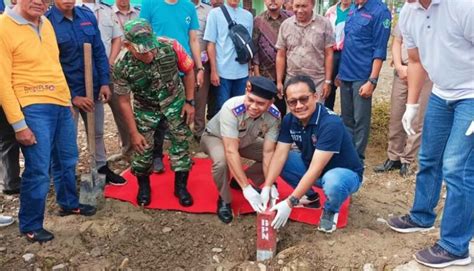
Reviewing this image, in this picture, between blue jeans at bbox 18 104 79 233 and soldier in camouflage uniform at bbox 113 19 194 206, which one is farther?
soldier in camouflage uniform at bbox 113 19 194 206

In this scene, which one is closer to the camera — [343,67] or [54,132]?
[54,132]

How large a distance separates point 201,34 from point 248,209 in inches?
82.5

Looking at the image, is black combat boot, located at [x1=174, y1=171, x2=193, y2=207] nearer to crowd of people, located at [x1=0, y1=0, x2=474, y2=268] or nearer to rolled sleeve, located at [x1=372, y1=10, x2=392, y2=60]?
crowd of people, located at [x1=0, y1=0, x2=474, y2=268]

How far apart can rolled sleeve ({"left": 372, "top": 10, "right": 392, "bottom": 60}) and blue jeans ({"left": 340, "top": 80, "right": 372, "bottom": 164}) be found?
0.31 metres

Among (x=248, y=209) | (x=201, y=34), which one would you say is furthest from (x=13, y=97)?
(x=201, y=34)

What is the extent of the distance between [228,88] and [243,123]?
4.54 ft

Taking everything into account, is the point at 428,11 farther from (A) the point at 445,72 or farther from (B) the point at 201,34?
(B) the point at 201,34

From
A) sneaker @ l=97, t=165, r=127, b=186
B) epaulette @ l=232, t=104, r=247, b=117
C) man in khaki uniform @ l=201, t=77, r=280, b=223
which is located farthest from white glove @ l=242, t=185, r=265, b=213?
sneaker @ l=97, t=165, r=127, b=186

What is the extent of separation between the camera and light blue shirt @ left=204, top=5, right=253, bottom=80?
4.55 meters

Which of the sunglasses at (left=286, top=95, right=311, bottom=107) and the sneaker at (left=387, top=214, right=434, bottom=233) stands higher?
the sunglasses at (left=286, top=95, right=311, bottom=107)

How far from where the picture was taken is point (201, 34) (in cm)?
477

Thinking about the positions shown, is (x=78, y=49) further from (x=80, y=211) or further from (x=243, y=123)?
(x=243, y=123)

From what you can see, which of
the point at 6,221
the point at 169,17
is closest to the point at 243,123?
the point at 169,17

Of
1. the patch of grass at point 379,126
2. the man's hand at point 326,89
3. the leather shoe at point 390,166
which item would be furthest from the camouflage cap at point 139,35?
the patch of grass at point 379,126
